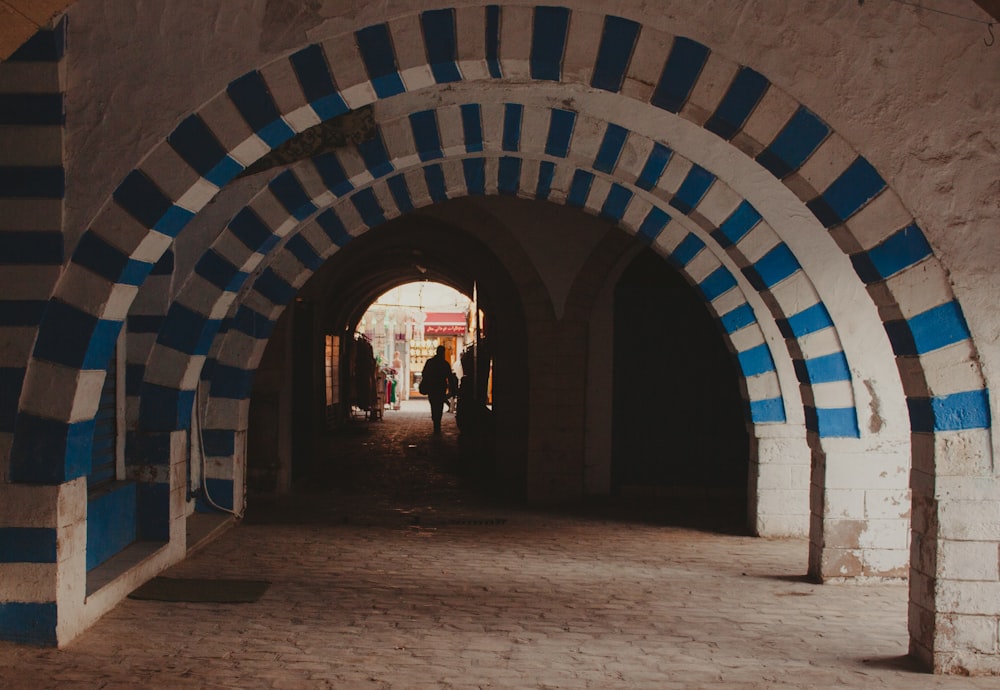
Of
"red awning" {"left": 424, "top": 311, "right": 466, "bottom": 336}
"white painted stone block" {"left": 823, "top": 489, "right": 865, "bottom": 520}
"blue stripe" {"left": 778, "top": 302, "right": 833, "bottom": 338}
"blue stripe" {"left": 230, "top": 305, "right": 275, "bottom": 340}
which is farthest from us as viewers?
"red awning" {"left": 424, "top": 311, "right": 466, "bottom": 336}

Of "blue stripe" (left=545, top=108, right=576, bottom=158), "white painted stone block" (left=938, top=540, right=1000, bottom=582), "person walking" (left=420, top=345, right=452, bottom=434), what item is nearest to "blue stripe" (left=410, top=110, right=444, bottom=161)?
"blue stripe" (left=545, top=108, right=576, bottom=158)

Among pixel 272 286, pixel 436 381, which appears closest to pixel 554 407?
pixel 272 286

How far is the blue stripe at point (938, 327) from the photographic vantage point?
441 cm

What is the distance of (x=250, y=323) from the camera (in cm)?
823

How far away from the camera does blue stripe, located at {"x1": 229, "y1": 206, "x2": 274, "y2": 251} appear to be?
696 cm

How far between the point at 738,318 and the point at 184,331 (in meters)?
4.22

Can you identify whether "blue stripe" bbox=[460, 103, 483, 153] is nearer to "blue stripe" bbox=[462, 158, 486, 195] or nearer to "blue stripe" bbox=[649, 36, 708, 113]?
"blue stripe" bbox=[462, 158, 486, 195]

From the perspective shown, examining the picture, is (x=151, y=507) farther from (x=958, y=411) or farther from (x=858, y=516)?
(x=958, y=411)

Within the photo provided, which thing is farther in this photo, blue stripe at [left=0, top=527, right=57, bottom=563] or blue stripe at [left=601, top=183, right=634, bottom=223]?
blue stripe at [left=601, top=183, right=634, bottom=223]

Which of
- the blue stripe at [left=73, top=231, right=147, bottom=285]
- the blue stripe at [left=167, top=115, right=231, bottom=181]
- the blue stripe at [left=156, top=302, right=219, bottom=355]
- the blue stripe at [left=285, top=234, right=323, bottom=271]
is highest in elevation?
the blue stripe at [left=167, top=115, right=231, bottom=181]

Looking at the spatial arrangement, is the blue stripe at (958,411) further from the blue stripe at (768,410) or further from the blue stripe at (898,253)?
the blue stripe at (768,410)

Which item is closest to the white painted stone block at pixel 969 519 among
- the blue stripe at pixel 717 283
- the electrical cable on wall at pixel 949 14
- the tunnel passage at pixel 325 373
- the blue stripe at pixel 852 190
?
the blue stripe at pixel 852 190

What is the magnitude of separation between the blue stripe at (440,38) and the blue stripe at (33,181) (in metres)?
1.79

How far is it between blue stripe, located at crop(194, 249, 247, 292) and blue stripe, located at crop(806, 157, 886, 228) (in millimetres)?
4084
